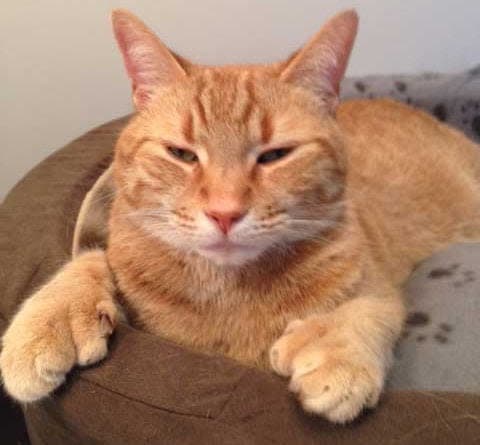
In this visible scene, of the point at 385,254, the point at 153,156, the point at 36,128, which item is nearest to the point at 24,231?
the point at 153,156

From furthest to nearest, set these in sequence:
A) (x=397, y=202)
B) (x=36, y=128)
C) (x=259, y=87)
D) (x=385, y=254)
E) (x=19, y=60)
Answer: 1. (x=36, y=128)
2. (x=19, y=60)
3. (x=397, y=202)
4. (x=385, y=254)
5. (x=259, y=87)

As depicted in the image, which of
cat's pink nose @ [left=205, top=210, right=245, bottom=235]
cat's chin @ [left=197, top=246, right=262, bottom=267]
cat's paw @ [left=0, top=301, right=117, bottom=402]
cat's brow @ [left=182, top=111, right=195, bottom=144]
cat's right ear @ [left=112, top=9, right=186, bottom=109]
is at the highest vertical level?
cat's right ear @ [left=112, top=9, right=186, bottom=109]

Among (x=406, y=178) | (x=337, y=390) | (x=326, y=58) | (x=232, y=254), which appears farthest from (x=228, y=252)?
(x=406, y=178)

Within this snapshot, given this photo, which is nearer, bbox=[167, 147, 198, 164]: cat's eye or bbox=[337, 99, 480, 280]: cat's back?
bbox=[167, 147, 198, 164]: cat's eye

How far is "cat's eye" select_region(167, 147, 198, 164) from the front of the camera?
105 centimetres

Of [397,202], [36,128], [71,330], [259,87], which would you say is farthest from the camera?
[36,128]

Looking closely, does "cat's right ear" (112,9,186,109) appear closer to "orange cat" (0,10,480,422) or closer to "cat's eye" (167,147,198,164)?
"orange cat" (0,10,480,422)

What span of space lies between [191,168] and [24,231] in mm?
609

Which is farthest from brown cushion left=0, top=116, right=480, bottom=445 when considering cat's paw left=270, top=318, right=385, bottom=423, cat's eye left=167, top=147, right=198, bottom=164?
cat's eye left=167, top=147, right=198, bottom=164

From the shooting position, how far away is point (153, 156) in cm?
106

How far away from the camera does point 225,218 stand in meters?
0.92

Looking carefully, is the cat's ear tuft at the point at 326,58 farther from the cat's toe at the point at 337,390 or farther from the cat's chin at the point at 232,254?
the cat's toe at the point at 337,390

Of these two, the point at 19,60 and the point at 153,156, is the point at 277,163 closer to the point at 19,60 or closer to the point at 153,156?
the point at 153,156

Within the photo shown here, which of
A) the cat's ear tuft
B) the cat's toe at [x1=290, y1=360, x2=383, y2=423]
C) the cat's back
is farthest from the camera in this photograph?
the cat's back
